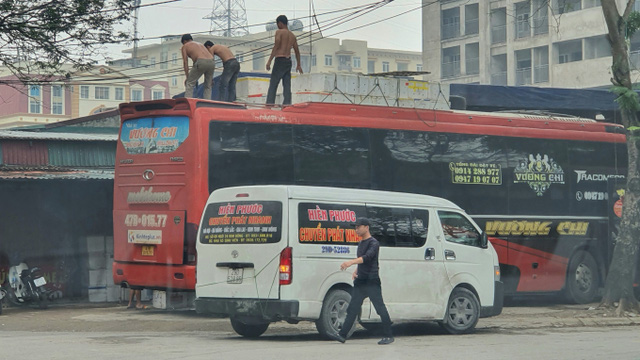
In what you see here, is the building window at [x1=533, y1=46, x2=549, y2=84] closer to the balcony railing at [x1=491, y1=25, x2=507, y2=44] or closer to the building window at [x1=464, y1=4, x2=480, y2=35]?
the balcony railing at [x1=491, y1=25, x2=507, y2=44]

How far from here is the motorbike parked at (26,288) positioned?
18.6 m

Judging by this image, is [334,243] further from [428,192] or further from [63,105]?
[63,105]

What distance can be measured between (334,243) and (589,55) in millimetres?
46087

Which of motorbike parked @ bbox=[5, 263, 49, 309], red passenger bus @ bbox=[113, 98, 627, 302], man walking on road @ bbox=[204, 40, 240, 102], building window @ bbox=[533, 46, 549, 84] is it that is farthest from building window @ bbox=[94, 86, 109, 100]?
man walking on road @ bbox=[204, 40, 240, 102]

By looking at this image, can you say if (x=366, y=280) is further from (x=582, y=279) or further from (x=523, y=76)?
(x=523, y=76)

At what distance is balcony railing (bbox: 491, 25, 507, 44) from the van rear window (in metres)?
51.1

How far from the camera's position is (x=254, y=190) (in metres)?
12.8

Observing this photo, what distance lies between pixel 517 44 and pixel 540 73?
264 centimetres

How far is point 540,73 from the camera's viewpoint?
2333 inches

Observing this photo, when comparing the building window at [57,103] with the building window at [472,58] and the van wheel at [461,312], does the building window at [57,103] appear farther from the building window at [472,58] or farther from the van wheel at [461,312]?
the van wheel at [461,312]

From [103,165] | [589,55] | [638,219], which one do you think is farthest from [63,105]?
[638,219]

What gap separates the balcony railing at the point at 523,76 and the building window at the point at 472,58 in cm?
397

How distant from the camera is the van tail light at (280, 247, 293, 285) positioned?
1222cm

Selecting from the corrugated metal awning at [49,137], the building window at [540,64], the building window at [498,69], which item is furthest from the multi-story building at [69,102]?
the corrugated metal awning at [49,137]
